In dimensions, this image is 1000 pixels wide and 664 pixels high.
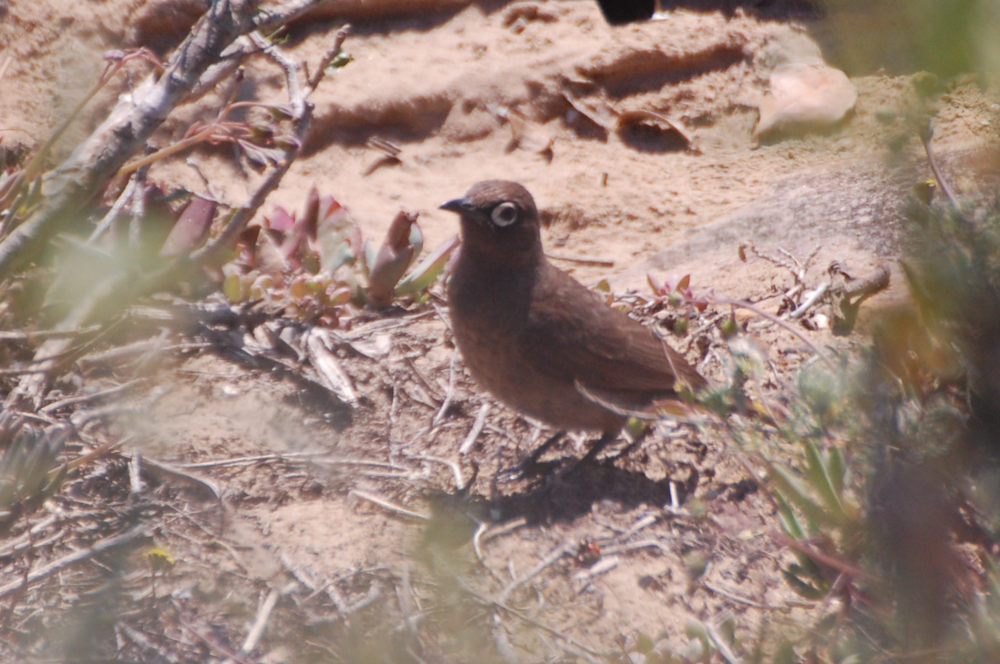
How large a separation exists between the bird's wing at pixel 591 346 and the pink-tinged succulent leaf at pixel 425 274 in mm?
737

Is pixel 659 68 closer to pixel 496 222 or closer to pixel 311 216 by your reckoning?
pixel 311 216

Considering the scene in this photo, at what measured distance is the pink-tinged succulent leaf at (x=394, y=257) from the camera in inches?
179

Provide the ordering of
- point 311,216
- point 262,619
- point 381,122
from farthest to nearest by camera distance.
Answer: point 381,122 < point 311,216 < point 262,619

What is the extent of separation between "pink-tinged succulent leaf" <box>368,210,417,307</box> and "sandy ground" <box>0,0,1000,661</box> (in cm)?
19

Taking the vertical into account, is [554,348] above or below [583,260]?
above

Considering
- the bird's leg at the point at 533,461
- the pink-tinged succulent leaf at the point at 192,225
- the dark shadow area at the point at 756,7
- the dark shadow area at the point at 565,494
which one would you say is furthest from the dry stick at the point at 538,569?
the dark shadow area at the point at 756,7

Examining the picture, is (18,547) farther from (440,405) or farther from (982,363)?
(982,363)

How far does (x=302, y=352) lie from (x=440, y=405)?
2.05 ft

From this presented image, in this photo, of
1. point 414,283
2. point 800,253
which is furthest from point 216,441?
point 800,253

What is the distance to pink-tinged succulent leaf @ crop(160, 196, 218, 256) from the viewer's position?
4445 millimetres

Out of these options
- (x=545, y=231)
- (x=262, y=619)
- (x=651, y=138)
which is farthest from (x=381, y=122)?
→ (x=262, y=619)

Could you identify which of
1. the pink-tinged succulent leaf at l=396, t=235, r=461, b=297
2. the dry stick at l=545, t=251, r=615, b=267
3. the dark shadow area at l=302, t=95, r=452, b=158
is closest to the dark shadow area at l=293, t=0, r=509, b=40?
the dark shadow area at l=302, t=95, r=452, b=158

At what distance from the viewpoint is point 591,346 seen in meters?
4.01

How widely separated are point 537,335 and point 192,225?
5.49 feet
